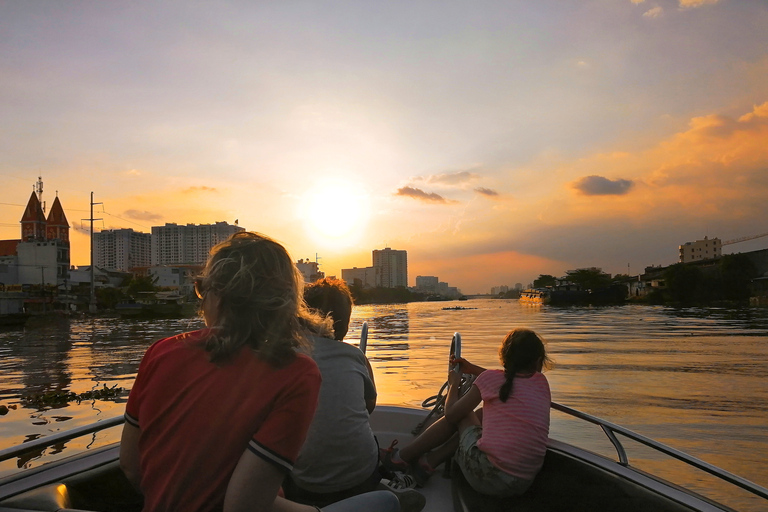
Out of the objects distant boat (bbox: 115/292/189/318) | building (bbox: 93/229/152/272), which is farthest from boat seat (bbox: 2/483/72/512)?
building (bbox: 93/229/152/272)

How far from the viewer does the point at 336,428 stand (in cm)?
254

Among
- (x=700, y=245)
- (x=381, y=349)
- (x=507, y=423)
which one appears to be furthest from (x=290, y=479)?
(x=700, y=245)

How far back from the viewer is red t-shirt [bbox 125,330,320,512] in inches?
53.7

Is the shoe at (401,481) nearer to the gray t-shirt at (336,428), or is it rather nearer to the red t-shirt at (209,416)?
the gray t-shirt at (336,428)

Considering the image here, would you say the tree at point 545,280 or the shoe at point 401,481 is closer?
the shoe at point 401,481

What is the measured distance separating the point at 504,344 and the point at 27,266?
3653 inches

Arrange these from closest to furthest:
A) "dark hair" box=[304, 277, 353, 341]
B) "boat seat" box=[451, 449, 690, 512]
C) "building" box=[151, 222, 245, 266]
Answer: "boat seat" box=[451, 449, 690, 512] < "dark hair" box=[304, 277, 353, 341] < "building" box=[151, 222, 245, 266]

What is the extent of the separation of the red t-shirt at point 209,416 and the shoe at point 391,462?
235 cm

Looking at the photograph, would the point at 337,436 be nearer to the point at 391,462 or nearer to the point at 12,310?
the point at 391,462

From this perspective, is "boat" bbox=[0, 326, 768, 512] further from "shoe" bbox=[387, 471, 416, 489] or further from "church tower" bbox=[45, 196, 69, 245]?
"church tower" bbox=[45, 196, 69, 245]

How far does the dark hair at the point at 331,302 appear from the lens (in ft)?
9.36

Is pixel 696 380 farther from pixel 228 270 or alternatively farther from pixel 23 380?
pixel 23 380

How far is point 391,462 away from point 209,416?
253 cm

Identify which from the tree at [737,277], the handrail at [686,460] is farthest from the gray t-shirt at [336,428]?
the tree at [737,277]
